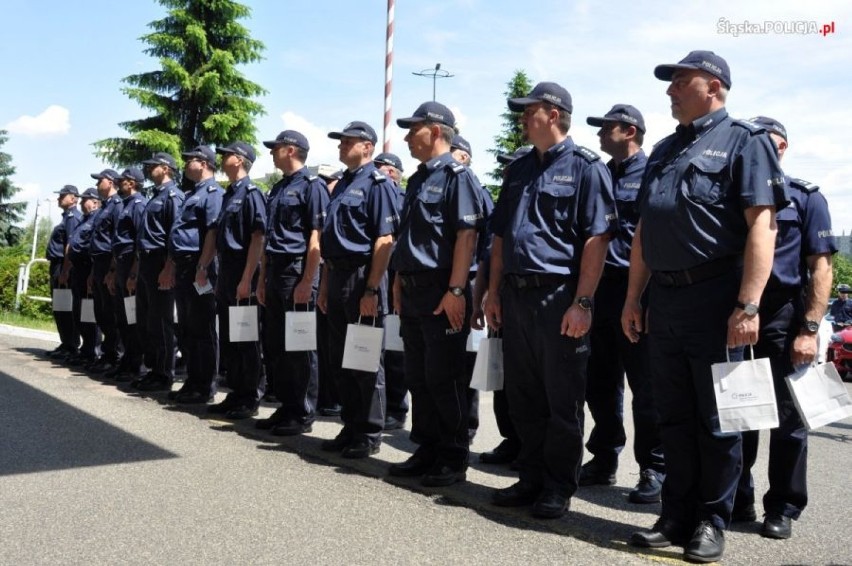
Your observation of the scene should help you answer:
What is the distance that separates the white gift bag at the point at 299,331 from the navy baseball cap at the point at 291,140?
1.42 meters

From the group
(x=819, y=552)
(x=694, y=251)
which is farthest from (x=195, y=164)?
(x=819, y=552)

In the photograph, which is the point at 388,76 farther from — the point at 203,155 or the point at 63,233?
the point at 63,233

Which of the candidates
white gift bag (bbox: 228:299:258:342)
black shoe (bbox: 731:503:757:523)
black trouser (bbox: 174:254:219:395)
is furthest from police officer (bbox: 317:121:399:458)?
black shoe (bbox: 731:503:757:523)

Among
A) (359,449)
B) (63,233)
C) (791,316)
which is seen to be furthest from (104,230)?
(791,316)

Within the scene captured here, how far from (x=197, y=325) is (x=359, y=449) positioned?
8.47 feet

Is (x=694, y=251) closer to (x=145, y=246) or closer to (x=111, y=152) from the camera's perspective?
(x=145, y=246)

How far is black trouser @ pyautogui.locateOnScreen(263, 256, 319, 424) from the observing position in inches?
251

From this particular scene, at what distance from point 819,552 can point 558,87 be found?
2.62 m

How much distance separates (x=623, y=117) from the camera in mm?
5227

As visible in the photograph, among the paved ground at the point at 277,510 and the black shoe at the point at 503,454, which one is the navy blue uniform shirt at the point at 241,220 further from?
the black shoe at the point at 503,454

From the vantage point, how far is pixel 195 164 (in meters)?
8.01

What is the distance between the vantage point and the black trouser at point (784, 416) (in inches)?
163

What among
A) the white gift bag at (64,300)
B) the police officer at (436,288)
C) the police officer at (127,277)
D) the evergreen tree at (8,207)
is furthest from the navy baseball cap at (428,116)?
the evergreen tree at (8,207)

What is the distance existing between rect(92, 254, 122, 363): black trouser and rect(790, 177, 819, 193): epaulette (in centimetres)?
766
